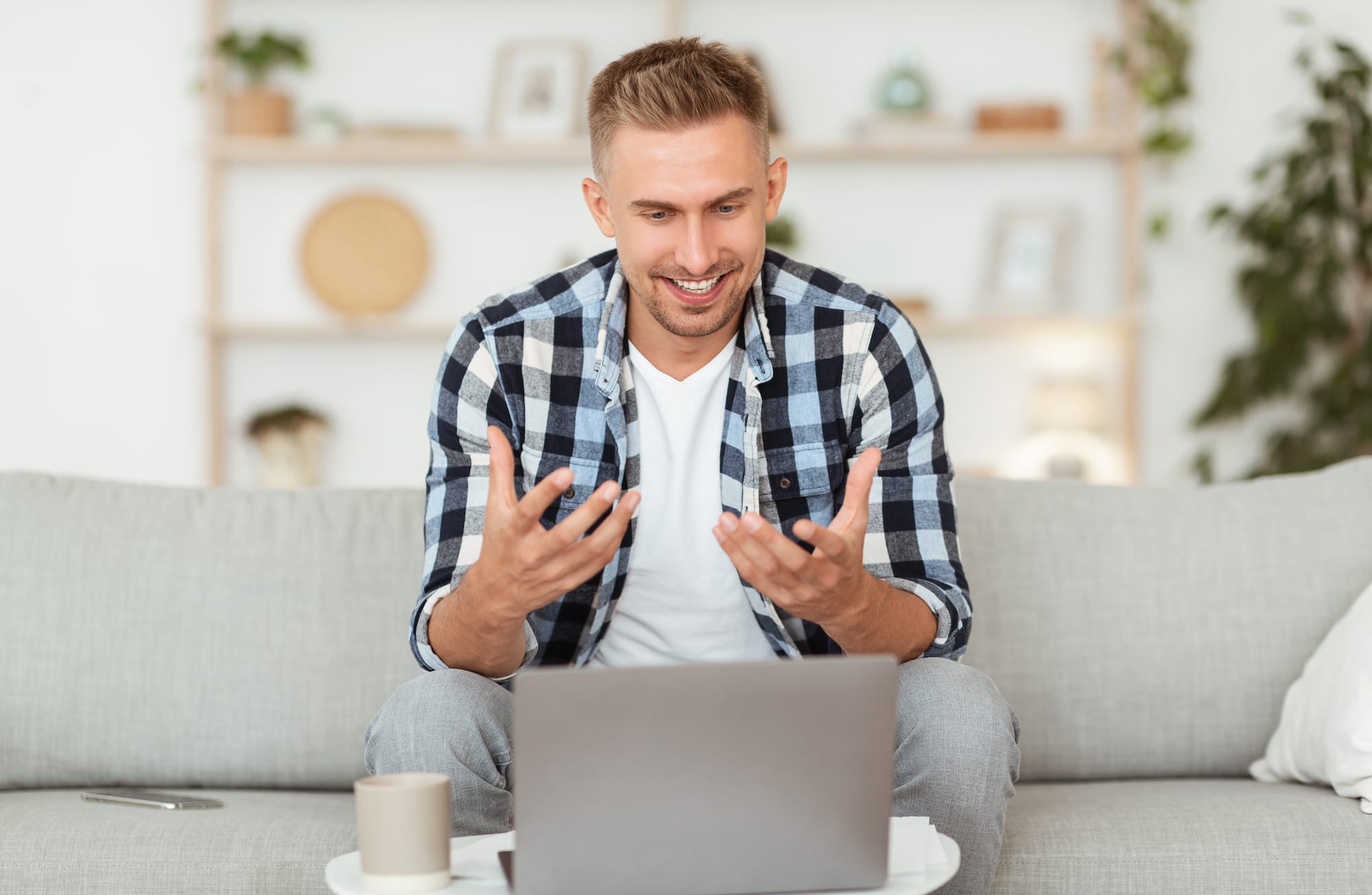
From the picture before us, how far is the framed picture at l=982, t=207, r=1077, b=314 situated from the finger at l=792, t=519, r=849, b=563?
8.97 feet

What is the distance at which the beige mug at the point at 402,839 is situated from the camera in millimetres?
936

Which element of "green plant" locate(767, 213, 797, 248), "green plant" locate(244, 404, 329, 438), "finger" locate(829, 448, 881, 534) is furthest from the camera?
"green plant" locate(244, 404, 329, 438)

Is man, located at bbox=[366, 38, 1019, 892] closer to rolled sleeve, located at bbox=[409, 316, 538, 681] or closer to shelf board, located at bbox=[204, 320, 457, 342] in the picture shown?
rolled sleeve, located at bbox=[409, 316, 538, 681]

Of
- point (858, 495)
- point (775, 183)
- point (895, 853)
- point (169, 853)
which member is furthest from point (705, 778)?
point (775, 183)

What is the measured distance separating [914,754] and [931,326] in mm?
2540

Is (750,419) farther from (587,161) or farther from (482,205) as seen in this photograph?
(482,205)

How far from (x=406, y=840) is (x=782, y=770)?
26 cm

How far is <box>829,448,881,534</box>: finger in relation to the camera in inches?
48.3

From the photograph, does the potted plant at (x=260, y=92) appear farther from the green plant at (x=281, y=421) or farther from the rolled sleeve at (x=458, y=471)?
the rolled sleeve at (x=458, y=471)

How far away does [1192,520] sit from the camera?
185 cm

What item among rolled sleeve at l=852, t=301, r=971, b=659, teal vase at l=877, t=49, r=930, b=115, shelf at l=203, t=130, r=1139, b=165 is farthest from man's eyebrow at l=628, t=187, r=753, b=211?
teal vase at l=877, t=49, r=930, b=115

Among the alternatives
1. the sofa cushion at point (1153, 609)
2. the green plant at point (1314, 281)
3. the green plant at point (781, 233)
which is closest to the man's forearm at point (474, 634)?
the sofa cushion at point (1153, 609)

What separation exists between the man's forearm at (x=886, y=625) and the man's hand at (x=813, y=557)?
2 centimetres

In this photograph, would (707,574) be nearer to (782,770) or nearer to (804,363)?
(804,363)
